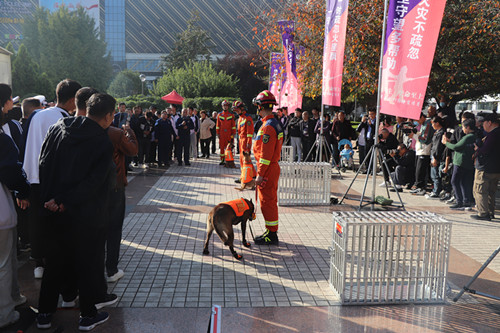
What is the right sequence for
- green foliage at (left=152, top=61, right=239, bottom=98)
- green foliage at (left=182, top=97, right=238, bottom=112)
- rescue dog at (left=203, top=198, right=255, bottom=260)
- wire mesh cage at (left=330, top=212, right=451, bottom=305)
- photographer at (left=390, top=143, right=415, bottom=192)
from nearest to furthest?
1. wire mesh cage at (left=330, top=212, right=451, bottom=305)
2. rescue dog at (left=203, top=198, right=255, bottom=260)
3. photographer at (left=390, top=143, right=415, bottom=192)
4. green foliage at (left=182, top=97, right=238, bottom=112)
5. green foliage at (left=152, top=61, right=239, bottom=98)

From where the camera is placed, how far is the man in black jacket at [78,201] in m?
3.50

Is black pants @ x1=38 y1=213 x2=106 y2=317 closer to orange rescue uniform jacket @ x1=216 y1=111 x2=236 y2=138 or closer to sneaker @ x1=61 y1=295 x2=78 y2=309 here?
sneaker @ x1=61 y1=295 x2=78 y2=309

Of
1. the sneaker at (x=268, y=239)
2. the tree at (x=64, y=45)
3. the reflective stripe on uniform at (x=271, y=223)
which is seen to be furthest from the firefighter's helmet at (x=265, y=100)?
the tree at (x=64, y=45)

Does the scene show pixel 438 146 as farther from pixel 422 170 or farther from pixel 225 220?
pixel 225 220

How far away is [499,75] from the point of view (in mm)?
14875

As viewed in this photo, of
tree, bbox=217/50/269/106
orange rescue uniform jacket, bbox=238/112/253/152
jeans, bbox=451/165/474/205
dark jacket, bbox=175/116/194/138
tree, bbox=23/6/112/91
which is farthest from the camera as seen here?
tree, bbox=23/6/112/91

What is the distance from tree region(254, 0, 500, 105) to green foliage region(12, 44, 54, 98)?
30.7 m

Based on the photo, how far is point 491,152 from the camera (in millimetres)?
7641

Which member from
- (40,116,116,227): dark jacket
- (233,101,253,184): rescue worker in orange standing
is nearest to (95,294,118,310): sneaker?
(40,116,116,227): dark jacket

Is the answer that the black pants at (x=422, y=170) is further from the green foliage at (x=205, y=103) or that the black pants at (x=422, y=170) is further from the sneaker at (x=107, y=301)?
Result: the green foliage at (x=205, y=103)

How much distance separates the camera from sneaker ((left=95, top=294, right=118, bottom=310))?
161 inches

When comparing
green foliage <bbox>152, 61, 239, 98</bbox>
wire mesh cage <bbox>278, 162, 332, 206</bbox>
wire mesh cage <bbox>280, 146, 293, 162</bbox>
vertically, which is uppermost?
green foliage <bbox>152, 61, 239, 98</bbox>

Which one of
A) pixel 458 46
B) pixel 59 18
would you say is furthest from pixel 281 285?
pixel 59 18

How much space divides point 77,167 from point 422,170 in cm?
897
